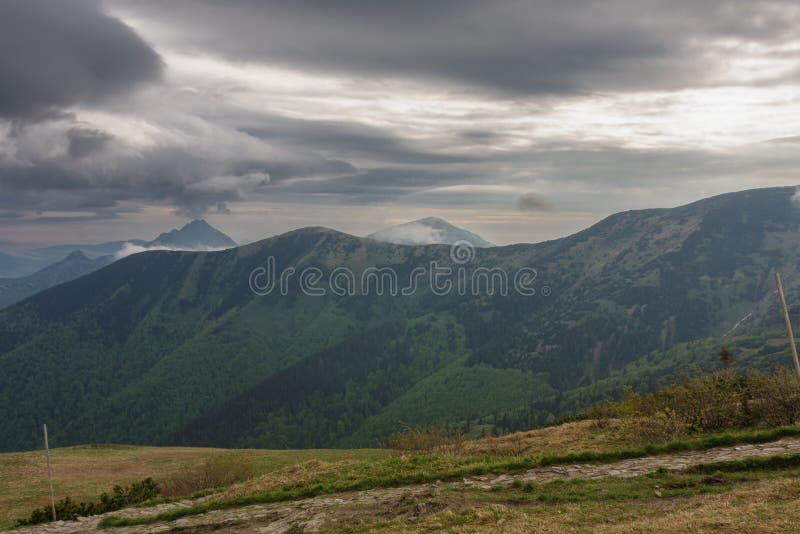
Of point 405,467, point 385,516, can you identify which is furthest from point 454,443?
point 385,516

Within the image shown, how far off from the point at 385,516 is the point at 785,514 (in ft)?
49.5

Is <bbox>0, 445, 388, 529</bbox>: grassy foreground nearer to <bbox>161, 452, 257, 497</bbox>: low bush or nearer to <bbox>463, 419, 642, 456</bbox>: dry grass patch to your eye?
<bbox>161, 452, 257, 497</bbox>: low bush

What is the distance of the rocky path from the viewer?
74.1 feet

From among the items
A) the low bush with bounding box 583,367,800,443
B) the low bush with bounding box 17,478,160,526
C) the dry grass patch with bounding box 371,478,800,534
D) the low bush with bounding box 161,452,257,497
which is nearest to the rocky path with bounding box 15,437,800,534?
the dry grass patch with bounding box 371,478,800,534

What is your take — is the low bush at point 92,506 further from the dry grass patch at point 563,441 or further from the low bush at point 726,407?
the low bush at point 726,407

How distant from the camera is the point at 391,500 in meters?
24.2

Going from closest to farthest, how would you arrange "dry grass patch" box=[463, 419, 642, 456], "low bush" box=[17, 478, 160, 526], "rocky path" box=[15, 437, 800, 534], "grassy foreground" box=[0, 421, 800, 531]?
"grassy foreground" box=[0, 421, 800, 531], "rocky path" box=[15, 437, 800, 534], "low bush" box=[17, 478, 160, 526], "dry grass patch" box=[463, 419, 642, 456]

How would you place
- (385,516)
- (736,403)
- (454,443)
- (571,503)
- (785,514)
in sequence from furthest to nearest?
(454,443), (736,403), (385,516), (571,503), (785,514)

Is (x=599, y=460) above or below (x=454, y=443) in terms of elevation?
above

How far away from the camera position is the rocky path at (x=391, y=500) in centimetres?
2259

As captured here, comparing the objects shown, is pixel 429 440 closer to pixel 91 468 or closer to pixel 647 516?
pixel 647 516

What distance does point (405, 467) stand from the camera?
29.9 metres

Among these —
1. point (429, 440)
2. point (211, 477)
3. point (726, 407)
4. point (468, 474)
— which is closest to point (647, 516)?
point (468, 474)

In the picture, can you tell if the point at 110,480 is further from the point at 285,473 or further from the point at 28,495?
the point at 285,473
